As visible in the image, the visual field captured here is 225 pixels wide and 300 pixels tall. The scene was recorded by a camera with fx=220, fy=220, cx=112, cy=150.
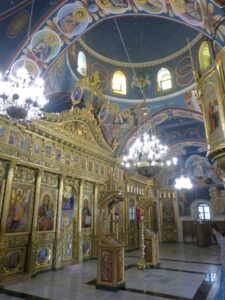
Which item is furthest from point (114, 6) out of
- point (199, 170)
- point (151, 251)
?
point (199, 170)

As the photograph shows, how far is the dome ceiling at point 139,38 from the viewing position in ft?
34.9

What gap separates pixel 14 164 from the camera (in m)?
7.04

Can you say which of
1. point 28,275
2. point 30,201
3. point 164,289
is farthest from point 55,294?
point 30,201

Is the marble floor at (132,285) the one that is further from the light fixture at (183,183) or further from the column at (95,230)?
the light fixture at (183,183)

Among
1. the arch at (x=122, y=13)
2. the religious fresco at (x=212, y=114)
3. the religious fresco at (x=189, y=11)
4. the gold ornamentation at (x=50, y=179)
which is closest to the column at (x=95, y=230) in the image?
the gold ornamentation at (x=50, y=179)

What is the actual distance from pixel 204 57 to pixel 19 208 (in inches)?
363

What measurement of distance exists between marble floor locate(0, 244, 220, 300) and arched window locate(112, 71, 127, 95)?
888 centimetres

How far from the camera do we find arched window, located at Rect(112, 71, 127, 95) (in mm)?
12469

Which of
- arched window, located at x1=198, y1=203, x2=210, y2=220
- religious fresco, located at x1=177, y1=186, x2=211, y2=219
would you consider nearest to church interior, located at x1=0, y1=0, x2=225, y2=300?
arched window, located at x1=198, y1=203, x2=210, y2=220

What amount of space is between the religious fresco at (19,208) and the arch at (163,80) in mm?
8505

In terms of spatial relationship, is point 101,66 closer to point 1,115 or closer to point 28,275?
point 1,115

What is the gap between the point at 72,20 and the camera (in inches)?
291

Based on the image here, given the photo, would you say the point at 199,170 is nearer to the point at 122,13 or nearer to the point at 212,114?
the point at 122,13

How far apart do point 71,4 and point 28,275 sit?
27.8 ft
